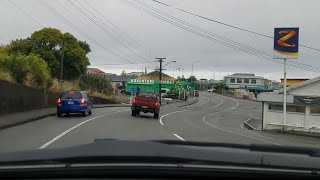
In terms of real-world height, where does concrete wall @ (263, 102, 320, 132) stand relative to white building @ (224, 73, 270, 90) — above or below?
below

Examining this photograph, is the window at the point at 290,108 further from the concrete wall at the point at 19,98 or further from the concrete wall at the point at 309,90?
the concrete wall at the point at 19,98

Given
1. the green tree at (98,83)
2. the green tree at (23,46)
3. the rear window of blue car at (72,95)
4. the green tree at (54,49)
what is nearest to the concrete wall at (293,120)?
the rear window of blue car at (72,95)

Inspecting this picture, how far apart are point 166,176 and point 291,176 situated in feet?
2.23

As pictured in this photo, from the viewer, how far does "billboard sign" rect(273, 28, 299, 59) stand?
1398 inches

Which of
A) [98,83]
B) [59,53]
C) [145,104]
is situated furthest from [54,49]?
[145,104]

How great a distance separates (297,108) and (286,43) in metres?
5.20

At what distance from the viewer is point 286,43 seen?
118 ft

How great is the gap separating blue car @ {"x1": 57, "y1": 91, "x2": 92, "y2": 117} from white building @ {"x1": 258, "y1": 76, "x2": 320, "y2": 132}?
13.5m

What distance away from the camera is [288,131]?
35.8m

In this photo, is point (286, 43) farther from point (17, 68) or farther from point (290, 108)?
point (17, 68)

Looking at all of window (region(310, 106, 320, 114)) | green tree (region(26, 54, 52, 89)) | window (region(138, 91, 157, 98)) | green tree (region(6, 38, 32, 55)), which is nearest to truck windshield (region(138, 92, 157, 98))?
window (region(138, 91, 157, 98))

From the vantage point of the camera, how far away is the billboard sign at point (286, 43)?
3550 centimetres

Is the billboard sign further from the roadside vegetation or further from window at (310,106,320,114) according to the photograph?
the roadside vegetation

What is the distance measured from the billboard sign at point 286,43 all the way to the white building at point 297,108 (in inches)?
139
